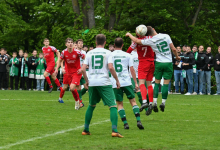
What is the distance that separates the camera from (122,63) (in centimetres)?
887

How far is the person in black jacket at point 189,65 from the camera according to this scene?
2055 centimetres

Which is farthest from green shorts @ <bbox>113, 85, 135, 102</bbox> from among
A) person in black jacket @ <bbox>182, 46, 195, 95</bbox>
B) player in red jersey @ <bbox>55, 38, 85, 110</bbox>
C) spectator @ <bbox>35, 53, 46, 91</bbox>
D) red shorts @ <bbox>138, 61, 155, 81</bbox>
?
spectator @ <bbox>35, 53, 46, 91</bbox>

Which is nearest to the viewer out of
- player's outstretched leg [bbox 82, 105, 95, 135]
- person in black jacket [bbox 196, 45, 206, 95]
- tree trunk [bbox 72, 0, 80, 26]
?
player's outstretched leg [bbox 82, 105, 95, 135]

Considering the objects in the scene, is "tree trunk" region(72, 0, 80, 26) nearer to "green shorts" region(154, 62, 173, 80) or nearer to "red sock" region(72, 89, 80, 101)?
"red sock" region(72, 89, 80, 101)

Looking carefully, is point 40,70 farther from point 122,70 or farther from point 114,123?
point 114,123

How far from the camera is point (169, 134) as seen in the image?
311 inches

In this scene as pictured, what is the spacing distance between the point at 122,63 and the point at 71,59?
4.75m

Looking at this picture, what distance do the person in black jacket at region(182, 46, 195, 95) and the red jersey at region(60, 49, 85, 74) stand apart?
863 centimetres

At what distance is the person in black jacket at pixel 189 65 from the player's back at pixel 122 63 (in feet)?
39.7

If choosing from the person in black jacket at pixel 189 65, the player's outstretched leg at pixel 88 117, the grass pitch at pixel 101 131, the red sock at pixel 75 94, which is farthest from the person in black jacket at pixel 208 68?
the player's outstretched leg at pixel 88 117

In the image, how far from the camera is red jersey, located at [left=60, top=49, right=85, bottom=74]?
13273 millimetres

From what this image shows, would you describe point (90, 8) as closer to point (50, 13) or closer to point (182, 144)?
point (50, 13)

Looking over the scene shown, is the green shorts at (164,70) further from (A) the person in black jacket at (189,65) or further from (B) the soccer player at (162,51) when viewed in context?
(A) the person in black jacket at (189,65)

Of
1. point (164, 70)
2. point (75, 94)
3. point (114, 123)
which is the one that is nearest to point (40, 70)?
point (75, 94)
